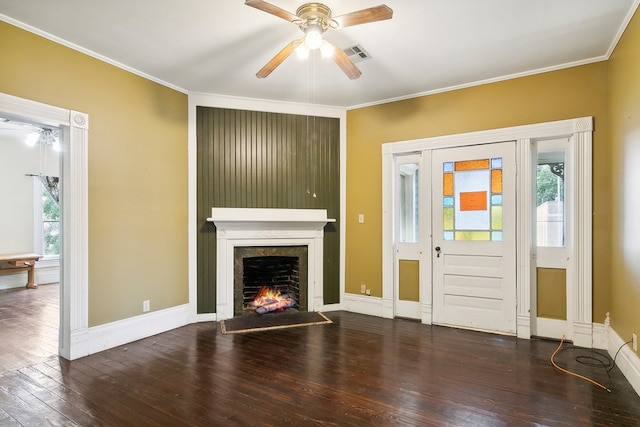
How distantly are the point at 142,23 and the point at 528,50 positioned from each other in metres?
3.46

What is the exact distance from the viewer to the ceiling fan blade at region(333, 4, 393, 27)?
207 cm

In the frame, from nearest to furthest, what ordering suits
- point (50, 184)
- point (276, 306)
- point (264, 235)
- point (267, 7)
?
point (267, 7) < point (264, 235) < point (276, 306) < point (50, 184)

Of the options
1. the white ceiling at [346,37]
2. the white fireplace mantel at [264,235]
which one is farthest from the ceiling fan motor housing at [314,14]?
the white fireplace mantel at [264,235]

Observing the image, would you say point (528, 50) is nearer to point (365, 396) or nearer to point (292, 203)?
point (292, 203)

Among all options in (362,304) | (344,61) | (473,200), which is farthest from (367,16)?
(362,304)

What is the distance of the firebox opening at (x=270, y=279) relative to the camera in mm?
4336

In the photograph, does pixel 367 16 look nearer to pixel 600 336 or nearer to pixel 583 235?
pixel 583 235

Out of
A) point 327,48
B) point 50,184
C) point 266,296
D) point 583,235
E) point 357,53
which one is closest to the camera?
point 327,48

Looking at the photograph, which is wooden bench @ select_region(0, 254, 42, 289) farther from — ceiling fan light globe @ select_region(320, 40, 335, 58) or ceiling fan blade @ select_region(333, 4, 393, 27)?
ceiling fan blade @ select_region(333, 4, 393, 27)

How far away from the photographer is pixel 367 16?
216 cm

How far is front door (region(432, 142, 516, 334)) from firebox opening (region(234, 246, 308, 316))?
70.2 inches

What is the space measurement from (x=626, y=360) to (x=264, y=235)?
376 centimetres

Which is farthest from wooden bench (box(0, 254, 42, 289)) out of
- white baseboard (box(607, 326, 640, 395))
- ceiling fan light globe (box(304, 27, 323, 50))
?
white baseboard (box(607, 326, 640, 395))

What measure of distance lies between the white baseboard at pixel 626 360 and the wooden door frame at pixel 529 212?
9.5 inches
